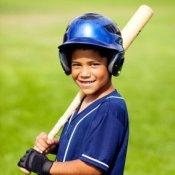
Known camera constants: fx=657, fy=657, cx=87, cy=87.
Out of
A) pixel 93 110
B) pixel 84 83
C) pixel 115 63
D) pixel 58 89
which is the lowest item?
pixel 93 110

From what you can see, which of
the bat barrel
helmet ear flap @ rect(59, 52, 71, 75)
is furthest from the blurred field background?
helmet ear flap @ rect(59, 52, 71, 75)

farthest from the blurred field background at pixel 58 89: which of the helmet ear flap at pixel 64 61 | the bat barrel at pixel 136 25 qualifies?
the helmet ear flap at pixel 64 61

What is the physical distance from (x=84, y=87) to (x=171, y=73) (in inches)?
372

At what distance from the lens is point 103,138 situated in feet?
10.9

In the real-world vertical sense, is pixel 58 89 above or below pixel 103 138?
above

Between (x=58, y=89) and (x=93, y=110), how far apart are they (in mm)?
7579

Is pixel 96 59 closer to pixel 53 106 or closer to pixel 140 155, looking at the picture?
pixel 140 155

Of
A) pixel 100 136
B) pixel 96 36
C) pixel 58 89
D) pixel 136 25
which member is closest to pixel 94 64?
pixel 96 36

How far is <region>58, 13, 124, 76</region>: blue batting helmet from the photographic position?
339cm

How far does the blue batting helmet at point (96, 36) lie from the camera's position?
3387 millimetres

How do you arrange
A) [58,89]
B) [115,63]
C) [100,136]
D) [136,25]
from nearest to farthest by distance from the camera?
[100,136] → [115,63] → [136,25] → [58,89]

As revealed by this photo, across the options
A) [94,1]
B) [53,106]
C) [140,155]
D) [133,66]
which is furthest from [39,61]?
[94,1]

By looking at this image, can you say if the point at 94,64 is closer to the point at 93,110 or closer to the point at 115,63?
the point at 115,63

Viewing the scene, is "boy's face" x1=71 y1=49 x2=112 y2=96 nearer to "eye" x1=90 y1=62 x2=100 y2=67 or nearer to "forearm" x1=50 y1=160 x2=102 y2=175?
"eye" x1=90 y1=62 x2=100 y2=67
